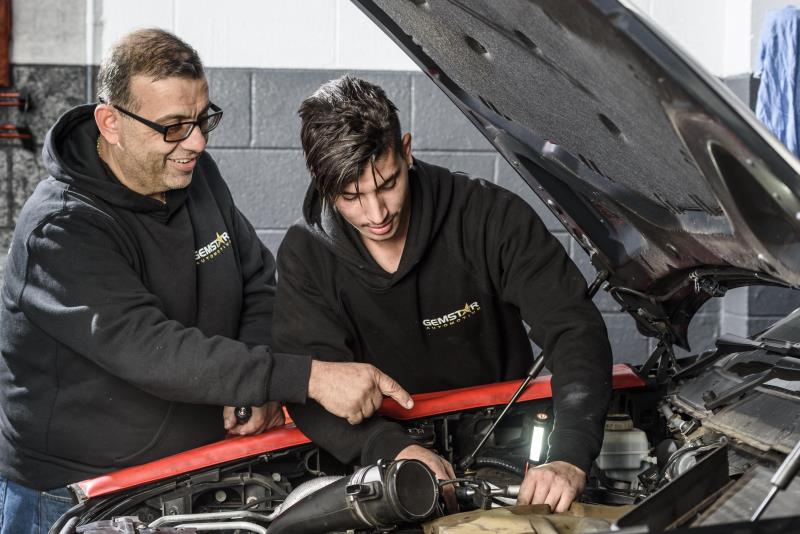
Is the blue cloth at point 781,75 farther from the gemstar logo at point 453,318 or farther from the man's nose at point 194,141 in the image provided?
the man's nose at point 194,141

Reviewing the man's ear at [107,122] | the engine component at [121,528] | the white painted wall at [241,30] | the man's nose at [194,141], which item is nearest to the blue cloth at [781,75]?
the white painted wall at [241,30]

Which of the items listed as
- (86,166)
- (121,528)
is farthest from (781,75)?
(121,528)

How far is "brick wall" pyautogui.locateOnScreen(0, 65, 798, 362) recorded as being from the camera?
373 centimetres

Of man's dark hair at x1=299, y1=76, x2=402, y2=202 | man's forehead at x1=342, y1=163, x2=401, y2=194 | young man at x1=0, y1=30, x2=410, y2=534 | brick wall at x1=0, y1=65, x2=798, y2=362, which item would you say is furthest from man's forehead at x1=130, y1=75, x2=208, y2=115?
brick wall at x1=0, y1=65, x2=798, y2=362

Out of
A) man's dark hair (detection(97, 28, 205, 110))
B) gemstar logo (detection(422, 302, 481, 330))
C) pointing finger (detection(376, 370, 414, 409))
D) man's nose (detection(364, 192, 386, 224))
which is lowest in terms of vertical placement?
pointing finger (detection(376, 370, 414, 409))

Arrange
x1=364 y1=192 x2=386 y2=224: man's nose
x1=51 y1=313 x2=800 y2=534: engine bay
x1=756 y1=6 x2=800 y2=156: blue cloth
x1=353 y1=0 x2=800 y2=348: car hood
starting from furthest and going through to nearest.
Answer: x1=756 y1=6 x2=800 y2=156: blue cloth → x1=364 y1=192 x2=386 y2=224: man's nose → x1=51 y1=313 x2=800 y2=534: engine bay → x1=353 y1=0 x2=800 y2=348: car hood

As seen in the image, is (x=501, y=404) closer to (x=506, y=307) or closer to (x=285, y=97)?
(x=506, y=307)

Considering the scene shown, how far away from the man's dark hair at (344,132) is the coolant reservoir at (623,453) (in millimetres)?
815

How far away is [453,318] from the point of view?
2.23m

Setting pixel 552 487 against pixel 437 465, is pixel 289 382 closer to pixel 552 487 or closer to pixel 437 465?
pixel 437 465

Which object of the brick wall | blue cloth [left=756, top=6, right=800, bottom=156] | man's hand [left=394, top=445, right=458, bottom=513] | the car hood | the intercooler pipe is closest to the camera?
the car hood

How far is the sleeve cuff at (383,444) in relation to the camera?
1845 millimetres

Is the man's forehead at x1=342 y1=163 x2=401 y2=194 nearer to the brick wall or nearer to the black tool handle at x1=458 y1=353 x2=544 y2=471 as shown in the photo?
the black tool handle at x1=458 y1=353 x2=544 y2=471

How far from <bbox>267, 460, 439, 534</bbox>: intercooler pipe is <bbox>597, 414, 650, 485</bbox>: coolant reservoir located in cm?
59
